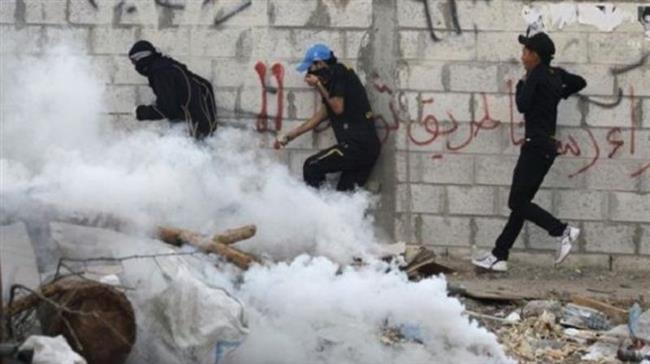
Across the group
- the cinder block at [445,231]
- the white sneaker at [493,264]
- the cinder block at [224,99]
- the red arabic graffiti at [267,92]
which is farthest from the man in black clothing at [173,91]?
the white sneaker at [493,264]

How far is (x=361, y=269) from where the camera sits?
6.75 meters

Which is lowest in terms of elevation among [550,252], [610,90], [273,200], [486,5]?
[550,252]

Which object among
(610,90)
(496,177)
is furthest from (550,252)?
(610,90)

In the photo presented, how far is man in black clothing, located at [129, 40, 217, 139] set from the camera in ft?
31.7

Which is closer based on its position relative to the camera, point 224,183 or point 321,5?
point 224,183

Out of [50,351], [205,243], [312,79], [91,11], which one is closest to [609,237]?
[312,79]

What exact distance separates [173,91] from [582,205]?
3.21 meters

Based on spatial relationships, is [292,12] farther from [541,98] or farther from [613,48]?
[613,48]

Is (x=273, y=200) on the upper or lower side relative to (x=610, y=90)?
lower

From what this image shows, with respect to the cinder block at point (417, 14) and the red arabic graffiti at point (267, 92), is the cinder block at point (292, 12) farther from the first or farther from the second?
the cinder block at point (417, 14)

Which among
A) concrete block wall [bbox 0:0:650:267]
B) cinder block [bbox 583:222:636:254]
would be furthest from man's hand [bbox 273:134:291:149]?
cinder block [bbox 583:222:636:254]

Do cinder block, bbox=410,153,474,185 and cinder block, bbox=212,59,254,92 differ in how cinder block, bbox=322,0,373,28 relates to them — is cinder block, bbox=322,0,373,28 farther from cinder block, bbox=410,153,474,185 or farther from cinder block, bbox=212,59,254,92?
cinder block, bbox=410,153,474,185

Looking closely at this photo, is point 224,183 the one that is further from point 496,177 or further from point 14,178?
point 496,177

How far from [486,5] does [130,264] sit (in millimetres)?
4378
